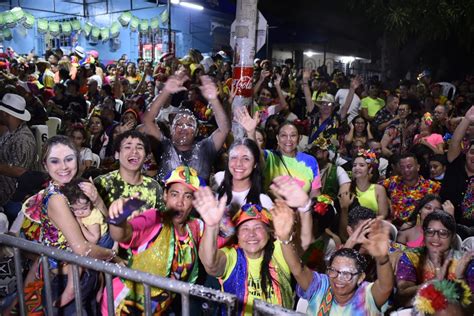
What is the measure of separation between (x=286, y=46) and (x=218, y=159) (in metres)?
19.9

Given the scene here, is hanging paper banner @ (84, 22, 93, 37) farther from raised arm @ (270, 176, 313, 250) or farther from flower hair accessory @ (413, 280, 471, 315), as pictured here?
flower hair accessory @ (413, 280, 471, 315)

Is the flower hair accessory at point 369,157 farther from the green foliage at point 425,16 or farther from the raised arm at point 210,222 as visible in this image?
the green foliage at point 425,16

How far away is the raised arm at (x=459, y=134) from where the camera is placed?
489cm

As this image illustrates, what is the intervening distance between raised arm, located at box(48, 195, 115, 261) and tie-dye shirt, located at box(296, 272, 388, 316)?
132cm

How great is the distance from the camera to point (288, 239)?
9.26 ft

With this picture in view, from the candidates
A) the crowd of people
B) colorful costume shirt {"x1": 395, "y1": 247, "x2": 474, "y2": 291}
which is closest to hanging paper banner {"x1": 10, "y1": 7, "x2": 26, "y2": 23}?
the crowd of people

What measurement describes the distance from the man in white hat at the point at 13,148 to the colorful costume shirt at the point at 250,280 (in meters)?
2.25

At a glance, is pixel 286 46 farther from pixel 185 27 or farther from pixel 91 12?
pixel 91 12

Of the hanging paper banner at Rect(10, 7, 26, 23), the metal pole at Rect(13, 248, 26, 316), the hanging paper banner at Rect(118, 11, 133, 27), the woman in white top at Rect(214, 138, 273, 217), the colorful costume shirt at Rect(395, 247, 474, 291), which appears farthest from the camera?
the hanging paper banner at Rect(118, 11, 133, 27)

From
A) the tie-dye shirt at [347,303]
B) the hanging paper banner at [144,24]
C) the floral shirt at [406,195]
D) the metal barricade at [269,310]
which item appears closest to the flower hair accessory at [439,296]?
the tie-dye shirt at [347,303]

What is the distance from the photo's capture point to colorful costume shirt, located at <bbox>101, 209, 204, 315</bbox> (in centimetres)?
274

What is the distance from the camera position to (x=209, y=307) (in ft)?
8.59

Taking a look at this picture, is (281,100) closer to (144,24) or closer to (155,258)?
(155,258)

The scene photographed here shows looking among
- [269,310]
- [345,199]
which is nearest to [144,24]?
[345,199]
